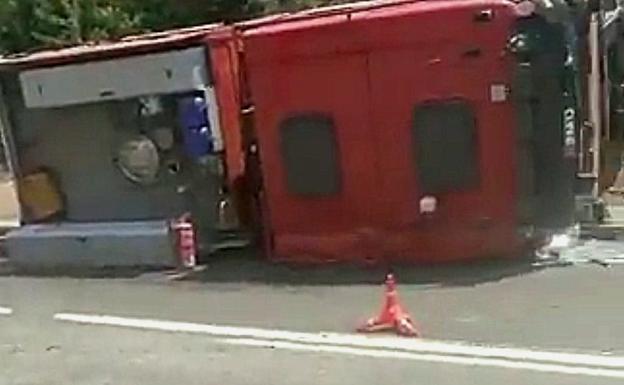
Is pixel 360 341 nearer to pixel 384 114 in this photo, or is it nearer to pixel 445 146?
pixel 445 146

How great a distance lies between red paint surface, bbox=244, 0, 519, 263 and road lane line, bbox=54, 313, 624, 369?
276 centimetres

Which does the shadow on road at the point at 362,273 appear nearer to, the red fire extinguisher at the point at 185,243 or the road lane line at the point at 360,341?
the red fire extinguisher at the point at 185,243

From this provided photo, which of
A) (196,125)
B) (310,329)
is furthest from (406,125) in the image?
(310,329)

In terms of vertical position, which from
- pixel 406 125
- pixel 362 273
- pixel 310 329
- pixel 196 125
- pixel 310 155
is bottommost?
pixel 362 273

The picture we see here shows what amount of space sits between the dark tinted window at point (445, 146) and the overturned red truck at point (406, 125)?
0.5 inches

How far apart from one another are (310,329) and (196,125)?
4.19 m

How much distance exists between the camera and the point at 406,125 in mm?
13484

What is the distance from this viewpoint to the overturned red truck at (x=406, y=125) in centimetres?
1320

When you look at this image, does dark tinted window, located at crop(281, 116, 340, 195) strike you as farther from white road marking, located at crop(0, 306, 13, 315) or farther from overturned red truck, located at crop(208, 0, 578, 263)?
white road marking, located at crop(0, 306, 13, 315)

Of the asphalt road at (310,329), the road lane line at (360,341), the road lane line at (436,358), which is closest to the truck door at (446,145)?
the asphalt road at (310,329)

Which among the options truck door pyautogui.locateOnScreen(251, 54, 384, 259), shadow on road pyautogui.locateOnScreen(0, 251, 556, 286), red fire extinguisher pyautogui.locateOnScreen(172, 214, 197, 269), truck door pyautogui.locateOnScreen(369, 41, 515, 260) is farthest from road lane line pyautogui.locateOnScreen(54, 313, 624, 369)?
truck door pyautogui.locateOnScreen(369, 41, 515, 260)

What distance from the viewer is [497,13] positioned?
1308 cm

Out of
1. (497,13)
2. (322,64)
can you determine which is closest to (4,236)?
(322,64)

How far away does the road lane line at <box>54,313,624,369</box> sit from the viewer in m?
9.35
